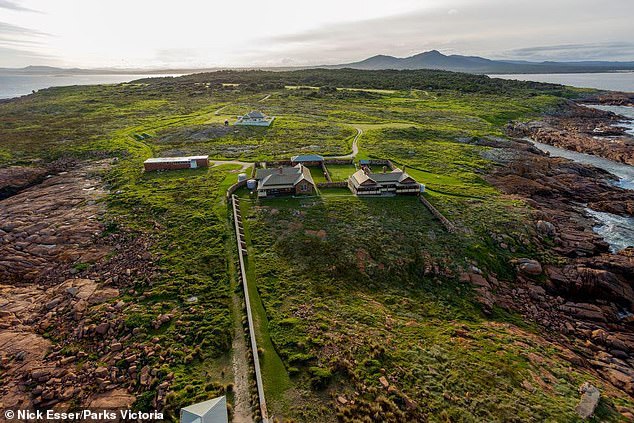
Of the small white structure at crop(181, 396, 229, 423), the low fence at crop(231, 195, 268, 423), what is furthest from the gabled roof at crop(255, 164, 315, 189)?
the small white structure at crop(181, 396, 229, 423)

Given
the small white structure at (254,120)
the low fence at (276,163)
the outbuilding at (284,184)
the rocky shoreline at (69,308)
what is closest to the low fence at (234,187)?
the outbuilding at (284,184)

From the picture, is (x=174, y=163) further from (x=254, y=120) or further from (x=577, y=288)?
(x=577, y=288)

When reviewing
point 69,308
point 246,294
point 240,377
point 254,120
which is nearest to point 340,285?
point 246,294

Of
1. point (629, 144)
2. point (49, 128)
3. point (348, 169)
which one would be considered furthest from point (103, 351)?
point (629, 144)

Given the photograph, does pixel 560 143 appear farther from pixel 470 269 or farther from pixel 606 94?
pixel 606 94

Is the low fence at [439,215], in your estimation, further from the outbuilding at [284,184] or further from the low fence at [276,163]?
the low fence at [276,163]
